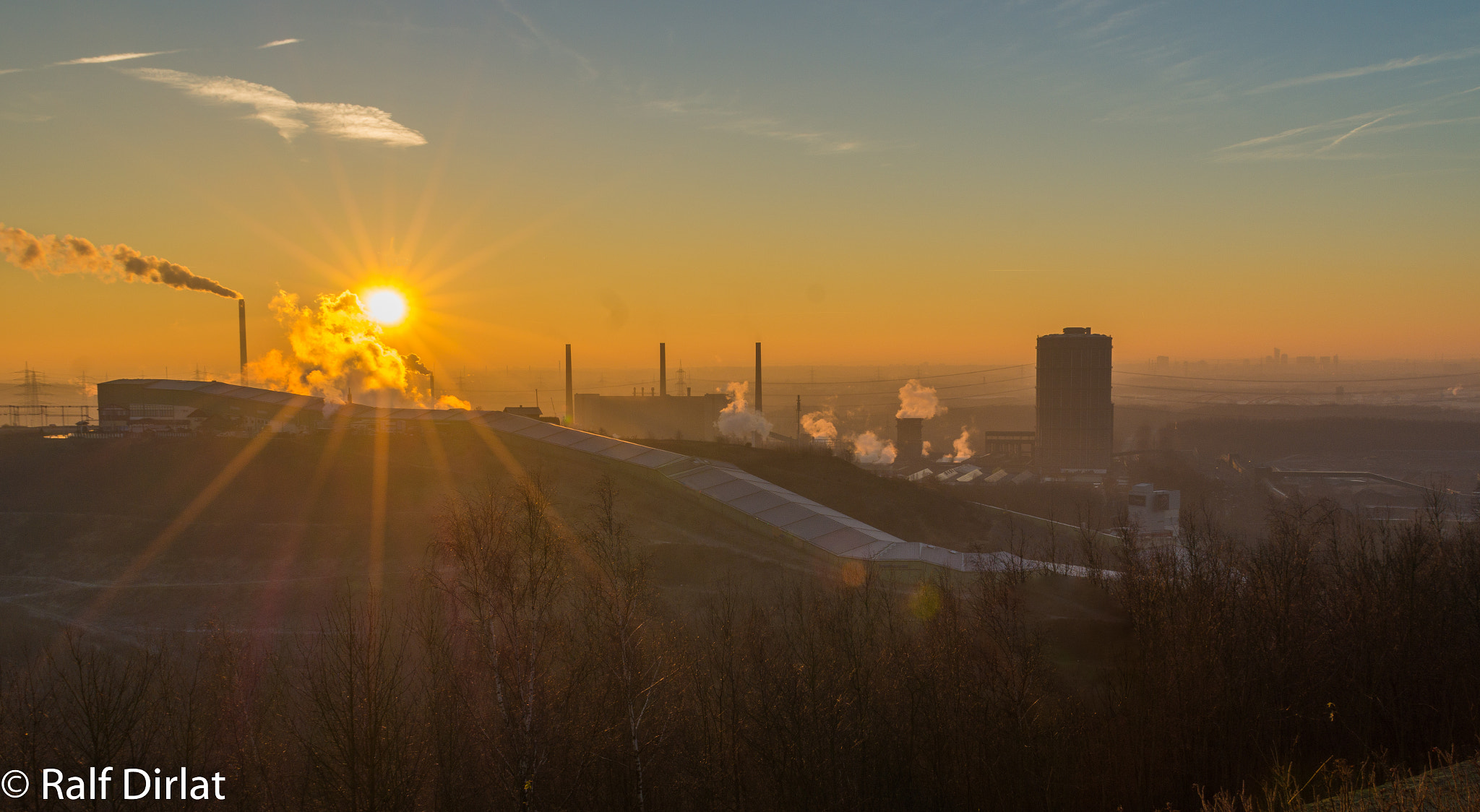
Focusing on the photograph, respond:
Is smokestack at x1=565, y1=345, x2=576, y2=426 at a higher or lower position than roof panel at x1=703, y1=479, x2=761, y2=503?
higher

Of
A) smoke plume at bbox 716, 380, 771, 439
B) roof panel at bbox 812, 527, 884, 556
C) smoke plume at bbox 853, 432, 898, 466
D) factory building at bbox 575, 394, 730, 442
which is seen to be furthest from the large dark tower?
roof panel at bbox 812, 527, 884, 556

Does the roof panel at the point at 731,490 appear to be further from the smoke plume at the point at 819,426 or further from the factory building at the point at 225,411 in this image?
the smoke plume at the point at 819,426

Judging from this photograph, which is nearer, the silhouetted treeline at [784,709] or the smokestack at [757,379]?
the silhouetted treeline at [784,709]

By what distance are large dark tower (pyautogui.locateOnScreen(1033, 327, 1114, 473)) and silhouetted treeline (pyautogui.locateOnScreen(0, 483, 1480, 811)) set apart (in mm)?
48021

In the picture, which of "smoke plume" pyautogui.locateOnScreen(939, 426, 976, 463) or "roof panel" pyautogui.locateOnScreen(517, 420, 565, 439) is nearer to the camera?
"roof panel" pyautogui.locateOnScreen(517, 420, 565, 439)

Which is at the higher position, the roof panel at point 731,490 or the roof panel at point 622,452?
the roof panel at point 622,452

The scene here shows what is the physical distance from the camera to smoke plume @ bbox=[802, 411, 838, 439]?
89.9 metres

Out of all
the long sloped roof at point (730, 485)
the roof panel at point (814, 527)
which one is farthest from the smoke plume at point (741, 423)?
the roof panel at point (814, 527)

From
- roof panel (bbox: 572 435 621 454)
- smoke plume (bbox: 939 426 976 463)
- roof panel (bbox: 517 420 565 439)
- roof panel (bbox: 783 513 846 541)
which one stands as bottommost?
smoke plume (bbox: 939 426 976 463)

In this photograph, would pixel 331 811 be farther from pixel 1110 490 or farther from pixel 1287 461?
pixel 1287 461

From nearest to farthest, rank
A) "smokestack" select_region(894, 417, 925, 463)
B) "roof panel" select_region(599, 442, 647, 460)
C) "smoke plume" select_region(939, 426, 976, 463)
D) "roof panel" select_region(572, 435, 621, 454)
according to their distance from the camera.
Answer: "roof panel" select_region(599, 442, 647, 460) < "roof panel" select_region(572, 435, 621, 454) < "smoke plume" select_region(939, 426, 976, 463) < "smokestack" select_region(894, 417, 925, 463)

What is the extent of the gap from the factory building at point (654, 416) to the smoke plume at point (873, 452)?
44.7 feet

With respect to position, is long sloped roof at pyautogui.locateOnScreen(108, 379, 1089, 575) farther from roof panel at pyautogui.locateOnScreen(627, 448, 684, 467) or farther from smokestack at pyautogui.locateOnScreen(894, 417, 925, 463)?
smokestack at pyautogui.locateOnScreen(894, 417, 925, 463)

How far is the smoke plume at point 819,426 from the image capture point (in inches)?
3541
